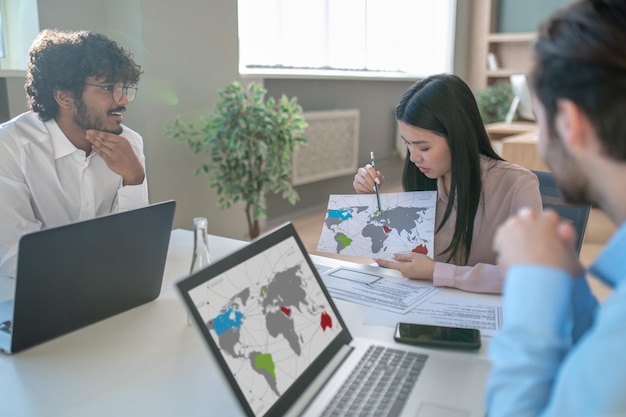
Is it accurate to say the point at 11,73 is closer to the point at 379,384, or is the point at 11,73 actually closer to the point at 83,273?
the point at 83,273

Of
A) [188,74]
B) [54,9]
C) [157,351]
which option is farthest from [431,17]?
[157,351]

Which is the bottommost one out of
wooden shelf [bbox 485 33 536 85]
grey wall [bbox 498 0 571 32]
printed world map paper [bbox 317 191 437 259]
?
printed world map paper [bbox 317 191 437 259]

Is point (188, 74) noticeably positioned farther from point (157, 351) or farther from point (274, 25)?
point (157, 351)

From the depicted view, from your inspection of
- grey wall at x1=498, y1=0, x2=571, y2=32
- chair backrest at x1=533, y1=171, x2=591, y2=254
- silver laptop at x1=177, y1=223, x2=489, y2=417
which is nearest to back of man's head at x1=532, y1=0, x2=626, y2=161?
silver laptop at x1=177, y1=223, x2=489, y2=417

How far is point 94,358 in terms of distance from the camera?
104 centimetres

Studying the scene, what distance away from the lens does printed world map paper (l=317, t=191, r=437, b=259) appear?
4.86 ft

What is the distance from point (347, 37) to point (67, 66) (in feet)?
11.4

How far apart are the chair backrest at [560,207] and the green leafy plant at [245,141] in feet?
5.25

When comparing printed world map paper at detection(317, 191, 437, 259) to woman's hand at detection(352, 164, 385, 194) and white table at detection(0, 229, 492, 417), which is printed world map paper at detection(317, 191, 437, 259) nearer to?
woman's hand at detection(352, 164, 385, 194)

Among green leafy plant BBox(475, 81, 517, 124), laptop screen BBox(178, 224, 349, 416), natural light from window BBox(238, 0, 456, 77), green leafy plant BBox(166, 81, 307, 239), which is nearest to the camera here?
laptop screen BBox(178, 224, 349, 416)

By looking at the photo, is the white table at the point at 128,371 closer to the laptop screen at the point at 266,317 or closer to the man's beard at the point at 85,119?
the laptop screen at the point at 266,317

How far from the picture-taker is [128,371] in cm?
99

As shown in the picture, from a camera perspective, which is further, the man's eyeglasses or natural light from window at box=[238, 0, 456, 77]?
natural light from window at box=[238, 0, 456, 77]

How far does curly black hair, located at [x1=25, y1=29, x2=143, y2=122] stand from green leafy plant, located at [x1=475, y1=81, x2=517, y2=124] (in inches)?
191
